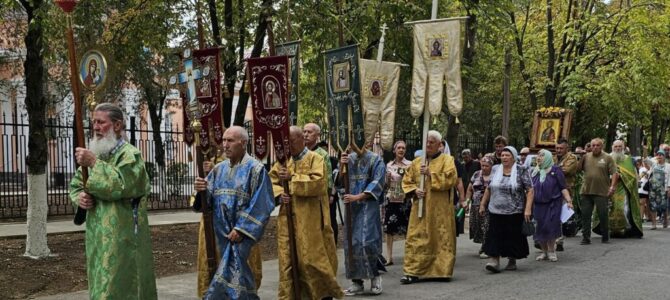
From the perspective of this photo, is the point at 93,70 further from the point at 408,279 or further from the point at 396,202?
the point at 396,202

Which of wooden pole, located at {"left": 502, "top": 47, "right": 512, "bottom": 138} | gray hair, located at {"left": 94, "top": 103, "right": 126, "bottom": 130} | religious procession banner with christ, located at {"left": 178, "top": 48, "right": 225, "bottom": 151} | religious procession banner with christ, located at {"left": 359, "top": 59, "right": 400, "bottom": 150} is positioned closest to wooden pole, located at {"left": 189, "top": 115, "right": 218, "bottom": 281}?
religious procession banner with christ, located at {"left": 178, "top": 48, "right": 225, "bottom": 151}

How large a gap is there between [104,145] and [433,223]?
203 inches

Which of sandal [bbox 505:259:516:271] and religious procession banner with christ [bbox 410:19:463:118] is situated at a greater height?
religious procession banner with christ [bbox 410:19:463:118]

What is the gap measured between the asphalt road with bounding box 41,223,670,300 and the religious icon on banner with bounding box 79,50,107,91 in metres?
2.94

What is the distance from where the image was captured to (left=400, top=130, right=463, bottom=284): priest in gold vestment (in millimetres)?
A: 9891

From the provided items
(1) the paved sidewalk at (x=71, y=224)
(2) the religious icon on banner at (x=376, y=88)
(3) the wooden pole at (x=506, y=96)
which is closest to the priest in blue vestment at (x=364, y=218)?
(2) the religious icon on banner at (x=376, y=88)

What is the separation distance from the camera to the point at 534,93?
27.0 metres

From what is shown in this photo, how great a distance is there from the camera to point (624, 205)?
15.7 metres

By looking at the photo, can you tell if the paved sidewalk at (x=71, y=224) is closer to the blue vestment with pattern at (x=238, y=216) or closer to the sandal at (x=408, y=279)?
the sandal at (x=408, y=279)

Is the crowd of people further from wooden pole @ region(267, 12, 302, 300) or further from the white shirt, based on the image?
the white shirt

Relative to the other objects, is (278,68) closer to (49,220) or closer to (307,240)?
(307,240)

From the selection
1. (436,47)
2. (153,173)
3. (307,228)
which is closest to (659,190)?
(436,47)

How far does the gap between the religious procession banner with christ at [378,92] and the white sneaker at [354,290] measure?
72.0 inches

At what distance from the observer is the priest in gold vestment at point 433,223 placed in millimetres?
9891
